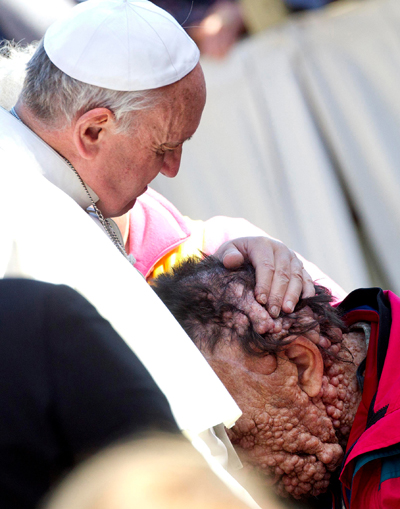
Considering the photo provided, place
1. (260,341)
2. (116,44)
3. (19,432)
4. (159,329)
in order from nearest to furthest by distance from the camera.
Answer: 1. (19,432)
2. (159,329)
3. (260,341)
4. (116,44)

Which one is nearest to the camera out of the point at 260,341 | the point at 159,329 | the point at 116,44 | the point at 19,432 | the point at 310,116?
the point at 19,432

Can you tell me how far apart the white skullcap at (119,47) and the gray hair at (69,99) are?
2cm

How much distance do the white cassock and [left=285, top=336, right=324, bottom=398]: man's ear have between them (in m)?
0.34

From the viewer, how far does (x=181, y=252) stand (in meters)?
1.92

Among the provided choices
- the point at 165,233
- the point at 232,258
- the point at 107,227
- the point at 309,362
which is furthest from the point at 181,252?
the point at 309,362

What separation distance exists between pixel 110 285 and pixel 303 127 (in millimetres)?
2472

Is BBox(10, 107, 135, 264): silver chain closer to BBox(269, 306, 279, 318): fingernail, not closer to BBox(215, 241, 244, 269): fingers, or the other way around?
BBox(215, 241, 244, 269): fingers

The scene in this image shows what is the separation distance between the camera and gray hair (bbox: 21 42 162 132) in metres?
1.49

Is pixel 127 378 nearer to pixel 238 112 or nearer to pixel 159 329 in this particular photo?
pixel 159 329

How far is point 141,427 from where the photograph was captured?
0.72 metres

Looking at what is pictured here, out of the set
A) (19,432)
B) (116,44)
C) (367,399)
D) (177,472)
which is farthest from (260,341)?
(116,44)

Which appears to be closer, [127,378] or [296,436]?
[127,378]

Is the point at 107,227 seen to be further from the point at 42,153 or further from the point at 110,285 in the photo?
the point at 110,285

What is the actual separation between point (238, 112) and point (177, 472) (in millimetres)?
2729
